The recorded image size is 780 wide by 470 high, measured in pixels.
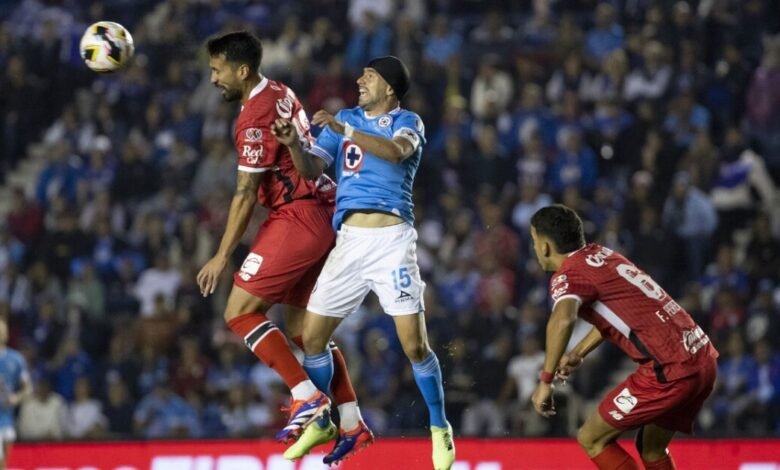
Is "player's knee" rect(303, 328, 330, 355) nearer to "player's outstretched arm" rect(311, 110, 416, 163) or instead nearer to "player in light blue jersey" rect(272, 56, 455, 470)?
"player in light blue jersey" rect(272, 56, 455, 470)

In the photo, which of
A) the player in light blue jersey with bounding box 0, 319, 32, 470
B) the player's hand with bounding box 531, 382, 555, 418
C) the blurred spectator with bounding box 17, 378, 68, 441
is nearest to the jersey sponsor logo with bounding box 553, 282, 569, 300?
the player's hand with bounding box 531, 382, 555, 418

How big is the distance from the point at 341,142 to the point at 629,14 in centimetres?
1009

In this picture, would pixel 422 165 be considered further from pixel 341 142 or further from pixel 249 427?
pixel 341 142

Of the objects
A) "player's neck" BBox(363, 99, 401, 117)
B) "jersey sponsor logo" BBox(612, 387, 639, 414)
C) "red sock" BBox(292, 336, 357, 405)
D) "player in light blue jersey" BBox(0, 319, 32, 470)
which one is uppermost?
"player's neck" BBox(363, 99, 401, 117)

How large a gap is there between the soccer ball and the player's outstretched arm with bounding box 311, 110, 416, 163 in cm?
181

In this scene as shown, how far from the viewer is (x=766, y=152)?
55.3ft

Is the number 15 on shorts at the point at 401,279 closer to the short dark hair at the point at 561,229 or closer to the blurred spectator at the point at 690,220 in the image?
the short dark hair at the point at 561,229

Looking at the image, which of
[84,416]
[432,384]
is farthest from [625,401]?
[84,416]

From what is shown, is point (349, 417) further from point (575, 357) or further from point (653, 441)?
point (653, 441)

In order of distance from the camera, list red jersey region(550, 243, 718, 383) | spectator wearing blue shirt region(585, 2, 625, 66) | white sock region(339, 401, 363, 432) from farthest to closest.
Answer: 1. spectator wearing blue shirt region(585, 2, 625, 66)
2. white sock region(339, 401, 363, 432)
3. red jersey region(550, 243, 718, 383)

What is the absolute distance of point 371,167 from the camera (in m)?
9.37

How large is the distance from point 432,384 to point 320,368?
75cm

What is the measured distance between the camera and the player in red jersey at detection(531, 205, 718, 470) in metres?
8.91

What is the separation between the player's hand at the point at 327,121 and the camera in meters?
8.58
